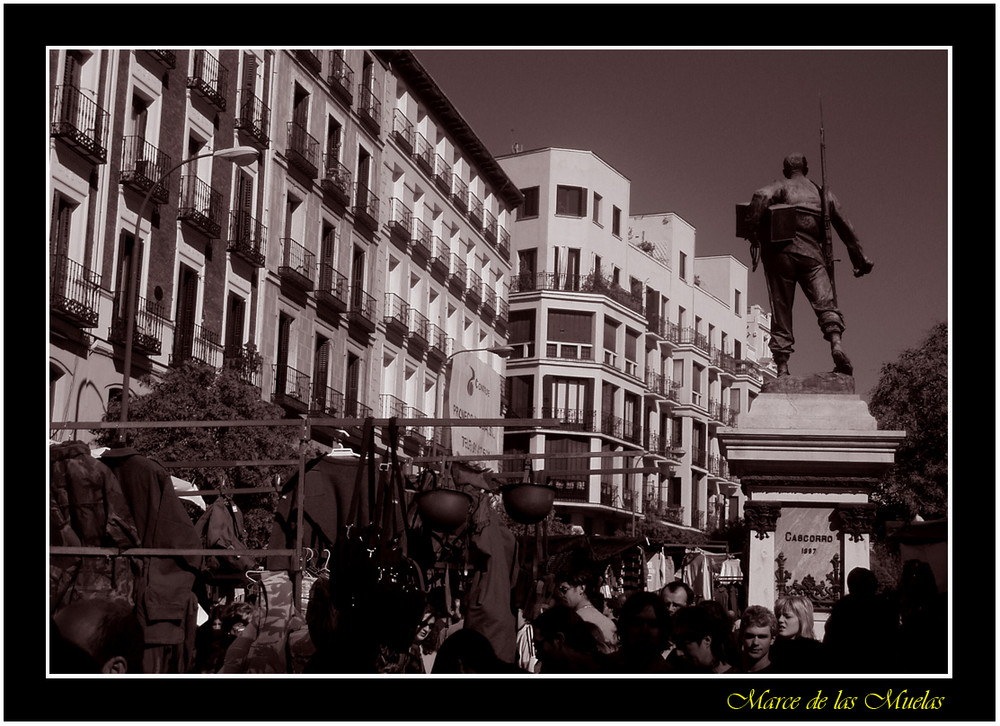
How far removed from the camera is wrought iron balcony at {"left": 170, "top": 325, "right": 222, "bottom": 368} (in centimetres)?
3147

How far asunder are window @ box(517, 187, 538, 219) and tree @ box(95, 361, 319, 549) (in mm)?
39448

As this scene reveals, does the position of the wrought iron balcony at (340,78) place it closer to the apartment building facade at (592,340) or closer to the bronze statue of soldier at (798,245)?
the apartment building facade at (592,340)

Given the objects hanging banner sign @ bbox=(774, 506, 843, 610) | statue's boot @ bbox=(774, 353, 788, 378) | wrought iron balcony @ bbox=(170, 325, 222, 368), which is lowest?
hanging banner sign @ bbox=(774, 506, 843, 610)

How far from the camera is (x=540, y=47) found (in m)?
7.27

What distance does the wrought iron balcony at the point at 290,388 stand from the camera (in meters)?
37.3

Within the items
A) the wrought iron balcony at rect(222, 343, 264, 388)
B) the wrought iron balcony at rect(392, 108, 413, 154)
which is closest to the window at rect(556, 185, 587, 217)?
the wrought iron balcony at rect(392, 108, 413, 154)

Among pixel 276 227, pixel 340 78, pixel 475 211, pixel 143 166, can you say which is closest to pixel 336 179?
pixel 340 78

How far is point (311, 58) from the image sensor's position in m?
39.6

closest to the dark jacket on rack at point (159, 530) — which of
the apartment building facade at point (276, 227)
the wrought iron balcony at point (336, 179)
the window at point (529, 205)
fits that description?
the apartment building facade at point (276, 227)

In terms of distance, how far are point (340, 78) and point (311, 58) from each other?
261cm

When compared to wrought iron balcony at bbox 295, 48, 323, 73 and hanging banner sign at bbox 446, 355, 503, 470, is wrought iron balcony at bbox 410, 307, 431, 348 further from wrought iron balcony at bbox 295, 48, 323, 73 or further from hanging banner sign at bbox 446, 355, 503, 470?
wrought iron balcony at bbox 295, 48, 323, 73

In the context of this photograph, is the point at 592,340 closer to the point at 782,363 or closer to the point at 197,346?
the point at 197,346
